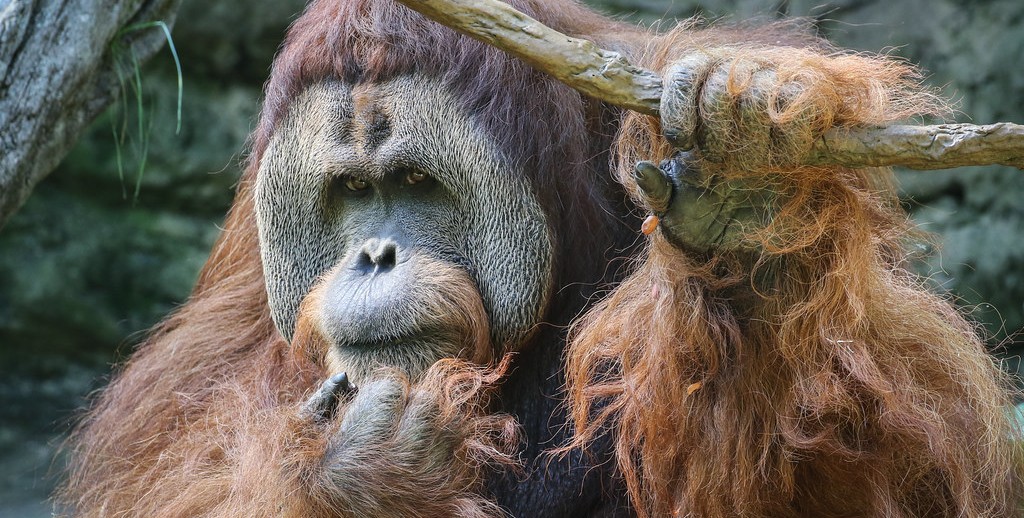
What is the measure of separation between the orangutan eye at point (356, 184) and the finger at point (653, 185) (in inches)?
30.3

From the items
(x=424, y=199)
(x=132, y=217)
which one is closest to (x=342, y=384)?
(x=424, y=199)

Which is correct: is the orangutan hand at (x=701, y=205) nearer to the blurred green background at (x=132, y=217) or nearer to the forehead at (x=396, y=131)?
the forehead at (x=396, y=131)

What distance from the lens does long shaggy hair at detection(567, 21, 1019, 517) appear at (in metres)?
1.80

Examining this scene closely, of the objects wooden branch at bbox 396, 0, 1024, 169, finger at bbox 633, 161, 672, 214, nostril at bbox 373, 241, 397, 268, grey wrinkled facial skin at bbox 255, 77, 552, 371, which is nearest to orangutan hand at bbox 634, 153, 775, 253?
finger at bbox 633, 161, 672, 214

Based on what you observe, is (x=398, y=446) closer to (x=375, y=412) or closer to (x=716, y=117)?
(x=375, y=412)

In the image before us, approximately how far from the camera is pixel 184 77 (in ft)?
15.6

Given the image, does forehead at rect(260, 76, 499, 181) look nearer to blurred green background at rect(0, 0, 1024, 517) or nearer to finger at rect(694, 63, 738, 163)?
finger at rect(694, 63, 738, 163)

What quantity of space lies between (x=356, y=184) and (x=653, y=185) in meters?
0.84

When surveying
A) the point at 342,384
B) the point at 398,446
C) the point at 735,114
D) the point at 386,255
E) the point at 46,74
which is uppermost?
the point at 46,74

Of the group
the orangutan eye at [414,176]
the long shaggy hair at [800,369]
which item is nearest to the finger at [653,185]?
the long shaggy hair at [800,369]

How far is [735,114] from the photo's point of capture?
158 cm

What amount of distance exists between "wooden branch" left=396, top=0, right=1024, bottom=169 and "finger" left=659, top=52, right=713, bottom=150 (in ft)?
0.06

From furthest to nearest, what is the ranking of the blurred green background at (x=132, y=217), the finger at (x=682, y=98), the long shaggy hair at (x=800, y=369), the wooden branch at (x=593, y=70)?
the blurred green background at (x=132, y=217) → the long shaggy hair at (x=800, y=369) → the finger at (x=682, y=98) → the wooden branch at (x=593, y=70)

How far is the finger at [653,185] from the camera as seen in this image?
1.59 m
